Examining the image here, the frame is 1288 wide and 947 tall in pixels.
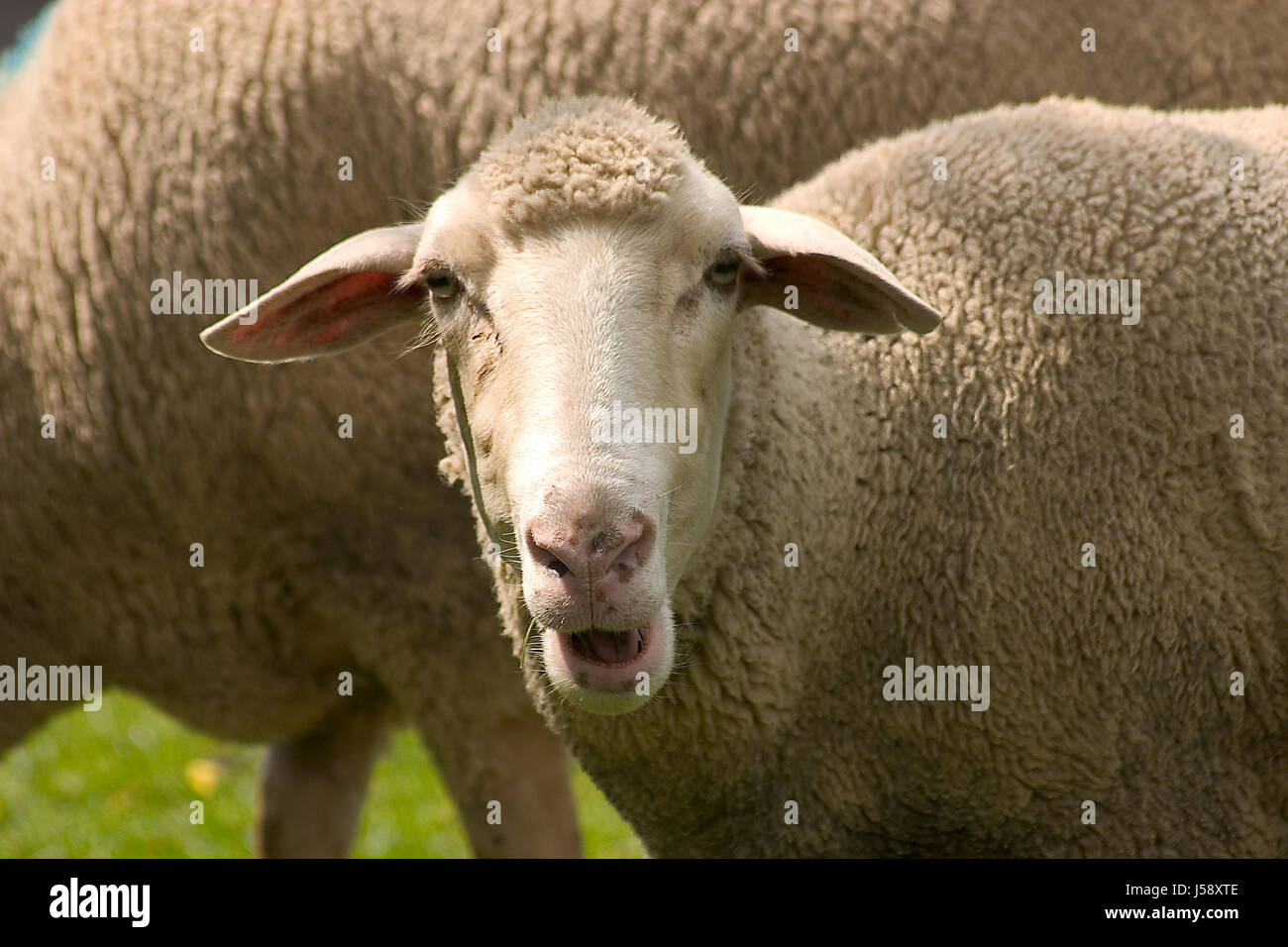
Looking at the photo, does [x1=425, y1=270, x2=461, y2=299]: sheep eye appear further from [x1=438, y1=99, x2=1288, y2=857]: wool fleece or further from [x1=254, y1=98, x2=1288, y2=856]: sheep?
[x1=438, y1=99, x2=1288, y2=857]: wool fleece

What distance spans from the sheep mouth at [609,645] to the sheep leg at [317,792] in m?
2.47

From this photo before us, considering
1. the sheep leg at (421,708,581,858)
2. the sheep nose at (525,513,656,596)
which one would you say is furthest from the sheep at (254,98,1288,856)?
the sheep leg at (421,708,581,858)

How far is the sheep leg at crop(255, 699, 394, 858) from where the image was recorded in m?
5.05

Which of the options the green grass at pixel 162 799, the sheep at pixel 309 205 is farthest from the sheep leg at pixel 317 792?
the sheep at pixel 309 205

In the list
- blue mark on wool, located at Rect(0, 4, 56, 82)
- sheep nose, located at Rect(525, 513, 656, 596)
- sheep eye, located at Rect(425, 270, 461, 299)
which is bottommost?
sheep nose, located at Rect(525, 513, 656, 596)

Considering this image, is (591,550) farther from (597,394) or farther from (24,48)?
(24,48)

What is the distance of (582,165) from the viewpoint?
2.77 meters

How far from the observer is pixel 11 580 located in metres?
4.36

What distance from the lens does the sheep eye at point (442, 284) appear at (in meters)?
2.89

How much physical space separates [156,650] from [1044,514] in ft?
8.41

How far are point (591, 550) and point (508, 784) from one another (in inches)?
86.1

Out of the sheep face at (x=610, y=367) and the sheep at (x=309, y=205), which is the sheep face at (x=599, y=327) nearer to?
the sheep face at (x=610, y=367)
